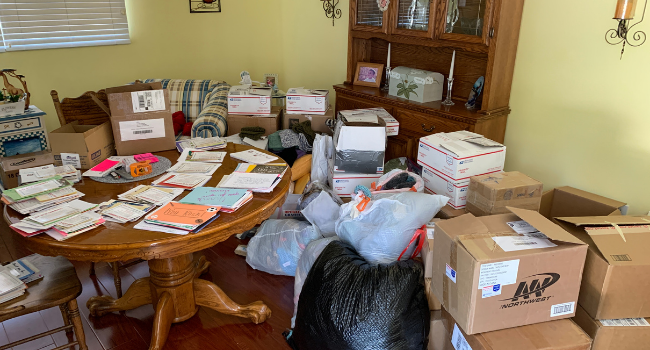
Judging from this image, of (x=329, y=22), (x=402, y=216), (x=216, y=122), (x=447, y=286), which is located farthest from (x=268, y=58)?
(x=447, y=286)

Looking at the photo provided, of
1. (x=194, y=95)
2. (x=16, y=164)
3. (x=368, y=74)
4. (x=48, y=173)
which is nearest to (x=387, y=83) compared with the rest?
(x=368, y=74)

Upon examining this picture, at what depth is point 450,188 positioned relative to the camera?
229cm

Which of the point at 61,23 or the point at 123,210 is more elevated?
the point at 61,23

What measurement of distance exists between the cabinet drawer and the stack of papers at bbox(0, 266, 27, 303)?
86.7 inches

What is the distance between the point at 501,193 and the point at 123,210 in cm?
151

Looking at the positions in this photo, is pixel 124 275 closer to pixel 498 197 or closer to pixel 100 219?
pixel 100 219

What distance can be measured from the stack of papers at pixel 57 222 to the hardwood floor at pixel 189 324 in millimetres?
719

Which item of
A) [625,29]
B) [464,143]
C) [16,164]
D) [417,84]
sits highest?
[625,29]

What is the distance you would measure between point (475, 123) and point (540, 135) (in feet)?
1.29

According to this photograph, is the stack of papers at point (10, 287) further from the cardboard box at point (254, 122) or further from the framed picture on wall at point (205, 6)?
the framed picture on wall at point (205, 6)

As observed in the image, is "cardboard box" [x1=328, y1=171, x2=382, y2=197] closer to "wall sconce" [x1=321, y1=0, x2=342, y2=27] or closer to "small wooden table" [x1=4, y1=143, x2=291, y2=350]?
"small wooden table" [x1=4, y1=143, x2=291, y2=350]

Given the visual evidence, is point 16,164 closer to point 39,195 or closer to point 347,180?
point 39,195

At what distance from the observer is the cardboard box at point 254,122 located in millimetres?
3402

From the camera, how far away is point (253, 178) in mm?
1928
